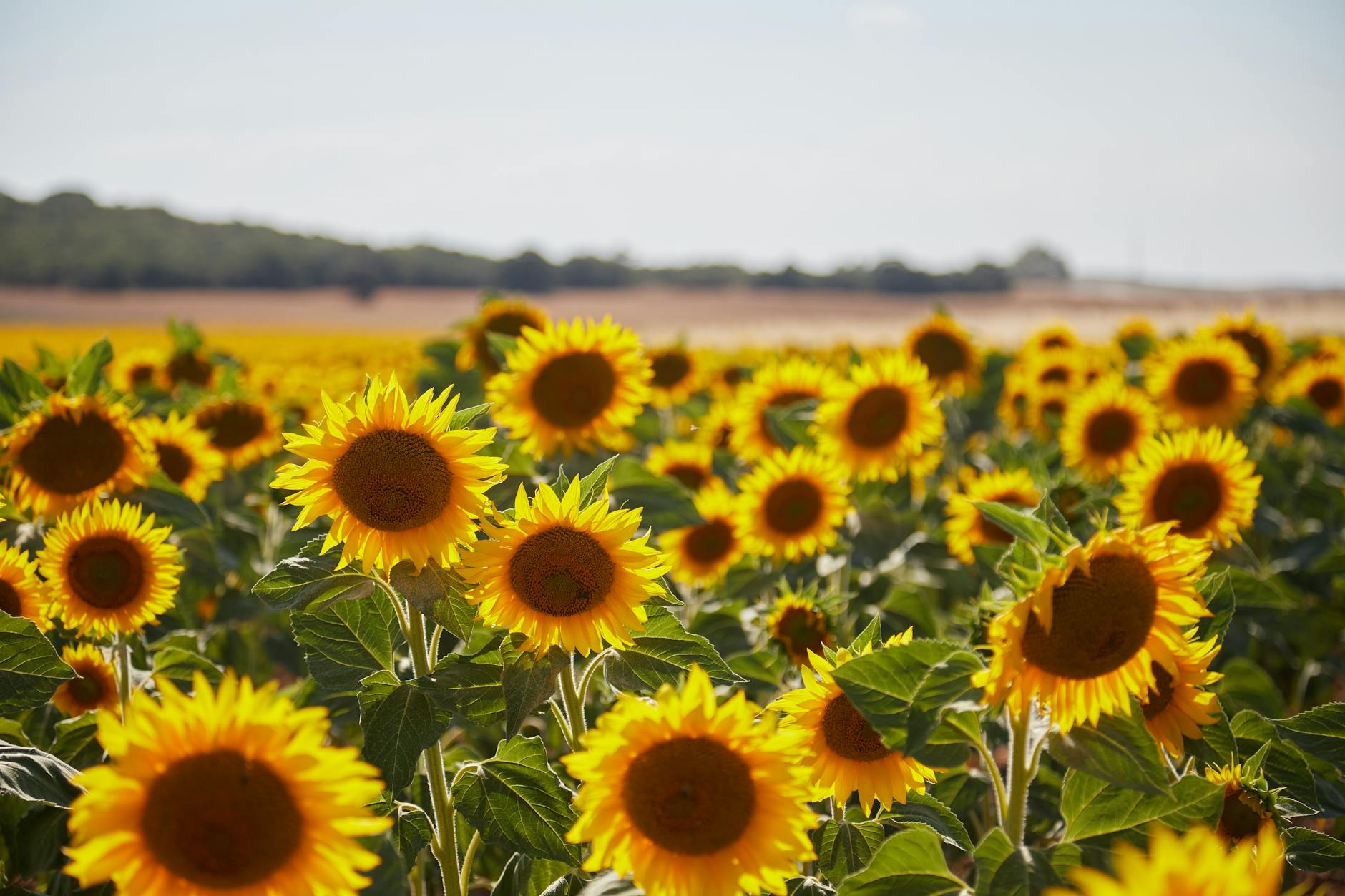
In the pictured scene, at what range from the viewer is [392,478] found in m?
1.95

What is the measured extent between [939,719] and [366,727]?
1.09 meters

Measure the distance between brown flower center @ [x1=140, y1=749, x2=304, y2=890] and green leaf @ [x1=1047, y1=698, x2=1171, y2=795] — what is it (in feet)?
4.14

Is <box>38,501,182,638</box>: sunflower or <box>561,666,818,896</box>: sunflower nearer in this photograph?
<box>561,666,818,896</box>: sunflower

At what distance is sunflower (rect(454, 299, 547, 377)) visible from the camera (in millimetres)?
4605

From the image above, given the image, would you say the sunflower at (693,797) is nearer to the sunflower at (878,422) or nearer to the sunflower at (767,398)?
the sunflower at (878,422)

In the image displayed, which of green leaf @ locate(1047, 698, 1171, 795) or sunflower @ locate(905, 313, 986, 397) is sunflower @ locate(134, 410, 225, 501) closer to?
green leaf @ locate(1047, 698, 1171, 795)

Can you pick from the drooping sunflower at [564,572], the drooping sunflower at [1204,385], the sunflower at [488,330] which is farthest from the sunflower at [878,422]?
the drooping sunflower at [564,572]

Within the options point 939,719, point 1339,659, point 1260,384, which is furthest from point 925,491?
point 939,719

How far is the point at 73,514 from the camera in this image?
2625mm

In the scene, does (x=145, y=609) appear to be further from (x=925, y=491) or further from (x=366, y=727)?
(x=925, y=491)

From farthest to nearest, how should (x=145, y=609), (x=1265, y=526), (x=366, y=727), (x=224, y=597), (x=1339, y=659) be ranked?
(x=1339, y=659) → (x=1265, y=526) → (x=224, y=597) → (x=145, y=609) → (x=366, y=727)

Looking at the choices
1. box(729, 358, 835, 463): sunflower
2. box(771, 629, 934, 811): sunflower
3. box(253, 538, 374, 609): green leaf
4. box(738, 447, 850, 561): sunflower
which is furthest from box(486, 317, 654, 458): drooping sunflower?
box(771, 629, 934, 811): sunflower

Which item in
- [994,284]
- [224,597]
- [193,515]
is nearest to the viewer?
[193,515]

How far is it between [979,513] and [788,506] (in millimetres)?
908
